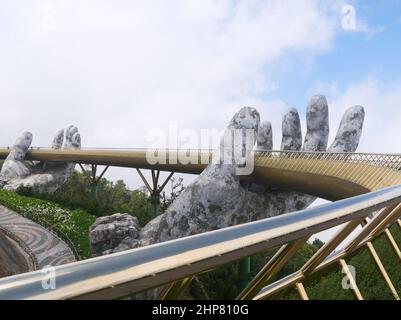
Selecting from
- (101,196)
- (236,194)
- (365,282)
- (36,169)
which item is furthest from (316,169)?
(101,196)

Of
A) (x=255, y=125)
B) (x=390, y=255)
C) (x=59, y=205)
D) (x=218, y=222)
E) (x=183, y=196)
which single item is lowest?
(x=390, y=255)

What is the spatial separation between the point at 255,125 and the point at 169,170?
36.4 feet

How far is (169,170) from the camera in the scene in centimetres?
3106

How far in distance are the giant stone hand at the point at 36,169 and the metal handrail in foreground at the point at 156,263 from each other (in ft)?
152

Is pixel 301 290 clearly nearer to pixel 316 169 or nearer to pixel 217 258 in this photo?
pixel 217 258

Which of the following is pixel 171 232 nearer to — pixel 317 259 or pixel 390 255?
pixel 390 255

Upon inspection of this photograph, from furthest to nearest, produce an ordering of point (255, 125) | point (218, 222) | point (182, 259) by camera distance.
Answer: point (255, 125)
point (218, 222)
point (182, 259)

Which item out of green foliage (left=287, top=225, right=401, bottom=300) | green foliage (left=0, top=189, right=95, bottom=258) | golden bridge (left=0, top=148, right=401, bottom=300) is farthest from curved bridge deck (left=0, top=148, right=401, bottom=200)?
golden bridge (left=0, top=148, right=401, bottom=300)

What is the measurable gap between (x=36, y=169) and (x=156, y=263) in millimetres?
52188

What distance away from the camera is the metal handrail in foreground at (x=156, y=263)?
55.5 inches

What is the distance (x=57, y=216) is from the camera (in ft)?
110

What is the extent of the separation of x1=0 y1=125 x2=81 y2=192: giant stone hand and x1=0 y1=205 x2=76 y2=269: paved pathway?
30.9 feet
